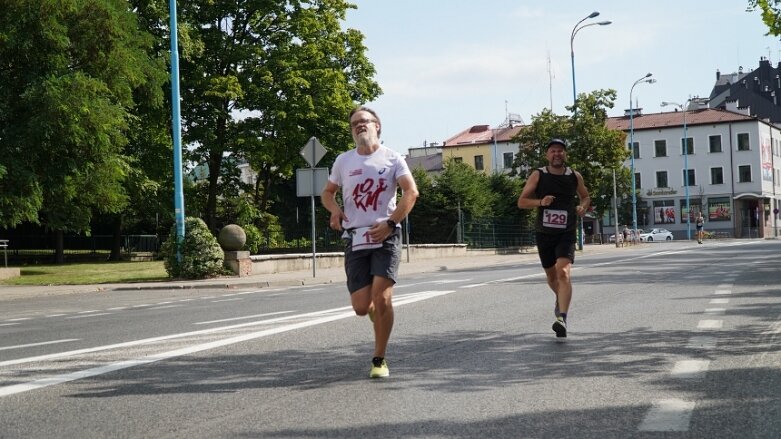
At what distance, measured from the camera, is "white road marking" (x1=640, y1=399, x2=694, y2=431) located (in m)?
4.73

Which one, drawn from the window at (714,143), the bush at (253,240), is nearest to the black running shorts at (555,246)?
the bush at (253,240)

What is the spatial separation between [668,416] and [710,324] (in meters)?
5.16

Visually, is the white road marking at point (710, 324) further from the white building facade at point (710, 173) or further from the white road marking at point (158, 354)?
the white building facade at point (710, 173)

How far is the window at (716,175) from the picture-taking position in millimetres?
89919

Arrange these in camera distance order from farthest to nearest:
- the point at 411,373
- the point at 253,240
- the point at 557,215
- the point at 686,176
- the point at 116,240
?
the point at 686,176
the point at 116,240
the point at 253,240
the point at 557,215
the point at 411,373

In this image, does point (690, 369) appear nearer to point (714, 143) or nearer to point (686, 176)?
point (686, 176)

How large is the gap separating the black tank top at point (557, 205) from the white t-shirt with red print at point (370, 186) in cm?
277

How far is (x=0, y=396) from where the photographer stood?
19.4 feet

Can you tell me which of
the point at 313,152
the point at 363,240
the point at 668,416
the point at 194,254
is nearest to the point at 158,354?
the point at 363,240

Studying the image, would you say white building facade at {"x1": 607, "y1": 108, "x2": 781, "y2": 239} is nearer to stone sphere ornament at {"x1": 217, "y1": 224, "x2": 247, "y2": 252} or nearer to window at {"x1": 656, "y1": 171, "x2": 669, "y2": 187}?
window at {"x1": 656, "y1": 171, "x2": 669, "y2": 187}

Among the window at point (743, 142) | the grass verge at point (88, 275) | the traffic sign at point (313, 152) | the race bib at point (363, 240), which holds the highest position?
the window at point (743, 142)

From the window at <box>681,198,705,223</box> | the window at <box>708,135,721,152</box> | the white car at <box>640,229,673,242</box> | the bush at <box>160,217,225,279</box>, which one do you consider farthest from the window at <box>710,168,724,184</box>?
the bush at <box>160,217,225,279</box>

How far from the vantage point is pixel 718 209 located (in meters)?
89.1

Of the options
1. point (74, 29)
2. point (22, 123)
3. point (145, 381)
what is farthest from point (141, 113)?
point (145, 381)
